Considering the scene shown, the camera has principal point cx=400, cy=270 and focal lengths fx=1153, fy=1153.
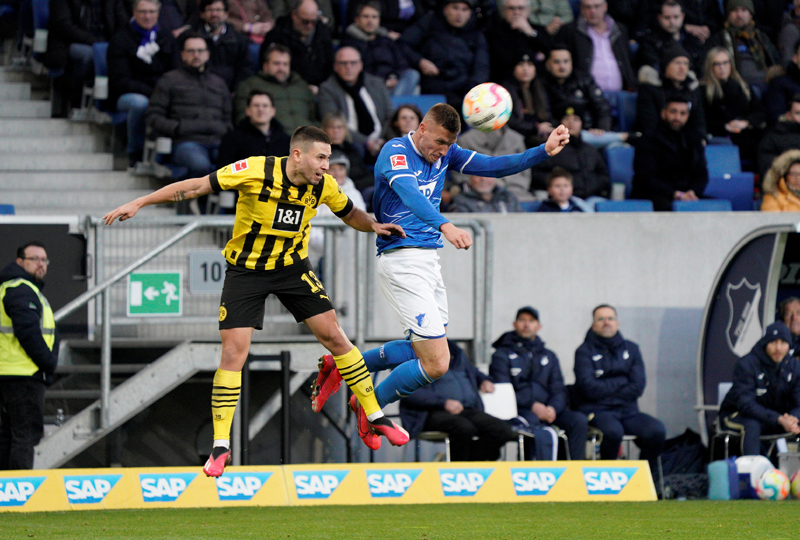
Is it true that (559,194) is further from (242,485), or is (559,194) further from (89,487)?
(89,487)

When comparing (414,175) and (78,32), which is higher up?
(78,32)

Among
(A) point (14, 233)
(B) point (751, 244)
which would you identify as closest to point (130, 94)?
(A) point (14, 233)

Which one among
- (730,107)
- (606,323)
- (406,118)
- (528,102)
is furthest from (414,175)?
(730,107)

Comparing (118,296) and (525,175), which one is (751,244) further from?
(118,296)

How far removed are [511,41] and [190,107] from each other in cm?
396

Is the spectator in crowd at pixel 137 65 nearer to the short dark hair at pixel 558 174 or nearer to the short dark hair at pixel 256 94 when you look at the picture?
the short dark hair at pixel 256 94

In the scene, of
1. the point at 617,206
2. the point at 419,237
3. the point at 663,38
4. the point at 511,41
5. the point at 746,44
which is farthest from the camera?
the point at 746,44

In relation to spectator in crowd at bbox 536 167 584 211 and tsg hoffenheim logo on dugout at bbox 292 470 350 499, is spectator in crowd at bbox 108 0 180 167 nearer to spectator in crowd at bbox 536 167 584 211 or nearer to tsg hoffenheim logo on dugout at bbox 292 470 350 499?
spectator in crowd at bbox 536 167 584 211

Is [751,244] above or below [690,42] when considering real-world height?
below

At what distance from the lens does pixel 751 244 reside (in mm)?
10758

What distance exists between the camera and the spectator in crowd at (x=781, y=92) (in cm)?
1338

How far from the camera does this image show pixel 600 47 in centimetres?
1375

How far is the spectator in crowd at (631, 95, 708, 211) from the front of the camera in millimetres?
12234

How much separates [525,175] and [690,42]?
12.4 feet
